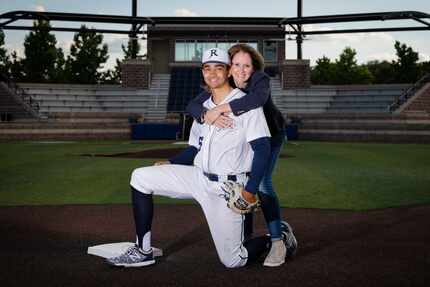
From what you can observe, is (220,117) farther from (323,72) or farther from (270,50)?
(323,72)

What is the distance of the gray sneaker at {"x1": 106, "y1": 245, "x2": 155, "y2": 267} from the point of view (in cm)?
462

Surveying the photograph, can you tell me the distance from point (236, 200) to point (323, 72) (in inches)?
2913

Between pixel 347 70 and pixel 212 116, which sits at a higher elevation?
pixel 347 70

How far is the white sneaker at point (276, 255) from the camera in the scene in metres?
4.77

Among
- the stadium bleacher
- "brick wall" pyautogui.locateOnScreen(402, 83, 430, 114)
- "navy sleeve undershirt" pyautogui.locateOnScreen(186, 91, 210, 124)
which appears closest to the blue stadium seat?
the stadium bleacher

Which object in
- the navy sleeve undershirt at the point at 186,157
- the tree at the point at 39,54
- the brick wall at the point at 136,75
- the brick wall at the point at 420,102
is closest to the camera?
the navy sleeve undershirt at the point at 186,157

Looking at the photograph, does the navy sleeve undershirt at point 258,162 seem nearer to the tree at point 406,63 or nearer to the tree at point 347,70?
the tree at point 406,63

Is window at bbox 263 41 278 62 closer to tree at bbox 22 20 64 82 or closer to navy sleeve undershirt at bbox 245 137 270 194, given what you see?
tree at bbox 22 20 64 82

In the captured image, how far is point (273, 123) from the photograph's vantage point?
500 cm

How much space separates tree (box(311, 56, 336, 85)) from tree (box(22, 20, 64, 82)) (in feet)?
123

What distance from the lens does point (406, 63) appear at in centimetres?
5688

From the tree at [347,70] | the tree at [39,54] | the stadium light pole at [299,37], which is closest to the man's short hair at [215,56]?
the stadium light pole at [299,37]

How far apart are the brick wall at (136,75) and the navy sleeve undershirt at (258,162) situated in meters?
33.1

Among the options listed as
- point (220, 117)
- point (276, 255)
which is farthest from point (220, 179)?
point (276, 255)
